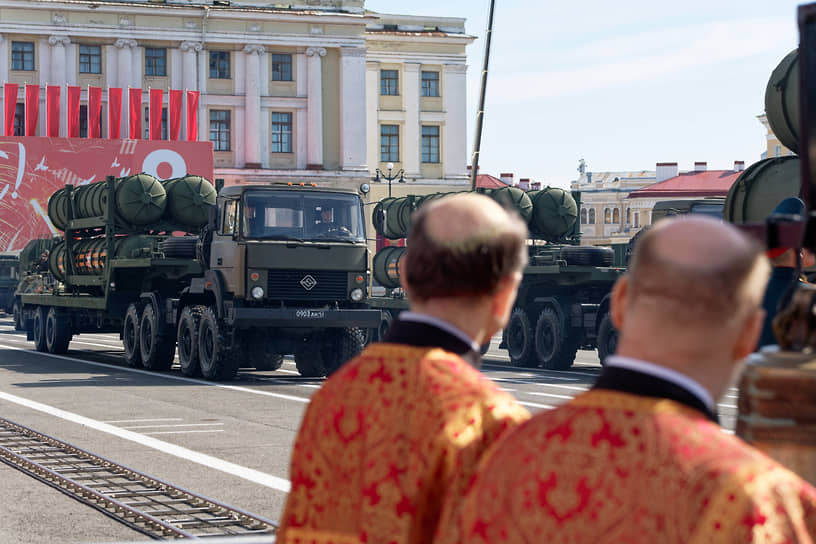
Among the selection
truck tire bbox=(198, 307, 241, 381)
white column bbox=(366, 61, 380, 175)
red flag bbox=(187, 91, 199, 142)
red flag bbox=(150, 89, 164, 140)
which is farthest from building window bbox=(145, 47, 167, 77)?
truck tire bbox=(198, 307, 241, 381)

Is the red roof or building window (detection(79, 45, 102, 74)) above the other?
building window (detection(79, 45, 102, 74))

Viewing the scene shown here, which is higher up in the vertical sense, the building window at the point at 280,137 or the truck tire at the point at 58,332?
the building window at the point at 280,137

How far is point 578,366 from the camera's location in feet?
82.5

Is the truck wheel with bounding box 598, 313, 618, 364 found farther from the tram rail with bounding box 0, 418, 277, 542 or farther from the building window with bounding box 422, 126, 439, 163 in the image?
the building window with bounding box 422, 126, 439, 163

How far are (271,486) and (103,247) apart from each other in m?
16.1

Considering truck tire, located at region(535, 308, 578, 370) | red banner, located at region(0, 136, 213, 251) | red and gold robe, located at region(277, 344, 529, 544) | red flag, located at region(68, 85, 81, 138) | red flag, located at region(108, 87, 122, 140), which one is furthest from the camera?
red flag, located at region(108, 87, 122, 140)

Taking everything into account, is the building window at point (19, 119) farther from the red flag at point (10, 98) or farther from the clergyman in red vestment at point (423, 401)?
the clergyman in red vestment at point (423, 401)

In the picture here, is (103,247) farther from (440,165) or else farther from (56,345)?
(440,165)

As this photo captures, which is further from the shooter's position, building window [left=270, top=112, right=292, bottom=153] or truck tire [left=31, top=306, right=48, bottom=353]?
building window [left=270, top=112, right=292, bottom=153]

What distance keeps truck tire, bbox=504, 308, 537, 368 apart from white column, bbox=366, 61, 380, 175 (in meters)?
55.7

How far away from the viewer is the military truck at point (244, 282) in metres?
20.0

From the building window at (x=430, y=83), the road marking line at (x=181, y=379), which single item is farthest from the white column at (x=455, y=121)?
the road marking line at (x=181, y=379)

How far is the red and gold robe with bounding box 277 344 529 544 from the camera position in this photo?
2674 mm

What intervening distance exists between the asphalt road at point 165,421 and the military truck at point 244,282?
22.1 inches
